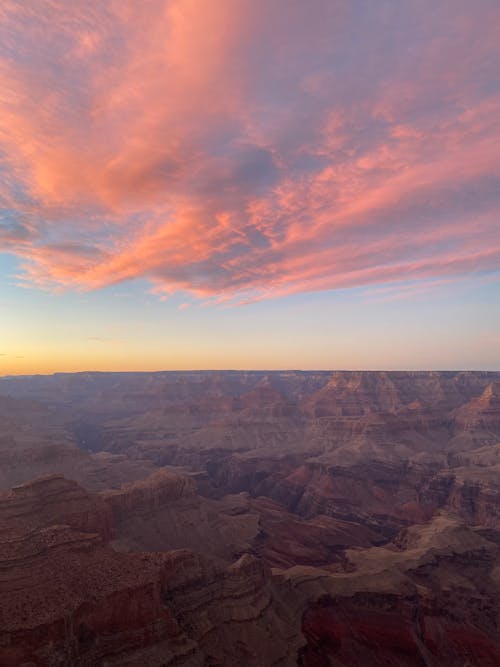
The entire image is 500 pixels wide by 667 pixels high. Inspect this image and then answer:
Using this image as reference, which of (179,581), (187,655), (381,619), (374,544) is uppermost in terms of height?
(179,581)

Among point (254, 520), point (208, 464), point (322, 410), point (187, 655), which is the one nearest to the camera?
point (187, 655)

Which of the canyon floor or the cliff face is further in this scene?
the canyon floor

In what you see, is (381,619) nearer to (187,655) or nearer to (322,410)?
(187,655)

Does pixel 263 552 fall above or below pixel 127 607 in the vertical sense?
below

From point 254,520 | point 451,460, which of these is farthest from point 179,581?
point 451,460

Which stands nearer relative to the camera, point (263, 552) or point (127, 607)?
point (127, 607)

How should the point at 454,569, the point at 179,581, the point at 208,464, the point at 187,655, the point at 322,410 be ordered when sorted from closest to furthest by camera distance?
1. the point at 187,655
2. the point at 179,581
3. the point at 454,569
4. the point at 208,464
5. the point at 322,410

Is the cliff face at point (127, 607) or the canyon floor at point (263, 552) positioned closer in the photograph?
the cliff face at point (127, 607)

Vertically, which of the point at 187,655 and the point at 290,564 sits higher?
the point at 187,655
